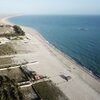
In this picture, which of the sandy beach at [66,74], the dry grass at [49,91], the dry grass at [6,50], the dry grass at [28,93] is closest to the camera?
the dry grass at [28,93]

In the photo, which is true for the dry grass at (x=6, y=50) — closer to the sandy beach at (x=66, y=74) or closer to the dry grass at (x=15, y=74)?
the sandy beach at (x=66, y=74)

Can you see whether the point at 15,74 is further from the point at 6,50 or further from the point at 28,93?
the point at 6,50

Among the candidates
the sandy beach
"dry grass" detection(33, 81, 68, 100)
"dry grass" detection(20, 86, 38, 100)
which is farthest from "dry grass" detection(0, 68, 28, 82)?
"dry grass" detection(33, 81, 68, 100)

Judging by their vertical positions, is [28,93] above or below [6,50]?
above

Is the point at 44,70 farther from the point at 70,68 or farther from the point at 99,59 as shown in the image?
the point at 99,59

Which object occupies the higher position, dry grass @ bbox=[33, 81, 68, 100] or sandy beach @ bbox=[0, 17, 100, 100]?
dry grass @ bbox=[33, 81, 68, 100]

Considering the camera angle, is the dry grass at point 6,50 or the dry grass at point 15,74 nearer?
the dry grass at point 15,74

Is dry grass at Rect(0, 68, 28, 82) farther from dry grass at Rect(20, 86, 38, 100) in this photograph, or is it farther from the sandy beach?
dry grass at Rect(20, 86, 38, 100)

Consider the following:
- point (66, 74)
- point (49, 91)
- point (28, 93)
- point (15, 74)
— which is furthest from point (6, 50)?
point (49, 91)

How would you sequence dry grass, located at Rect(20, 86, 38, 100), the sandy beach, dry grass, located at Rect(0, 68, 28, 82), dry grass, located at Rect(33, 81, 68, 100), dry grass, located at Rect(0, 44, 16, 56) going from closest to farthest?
dry grass, located at Rect(20, 86, 38, 100)
dry grass, located at Rect(33, 81, 68, 100)
the sandy beach
dry grass, located at Rect(0, 68, 28, 82)
dry grass, located at Rect(0, 44, 16, 56)

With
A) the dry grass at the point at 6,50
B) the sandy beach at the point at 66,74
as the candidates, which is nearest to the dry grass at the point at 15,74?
the sandy beach at the point at 66,74
